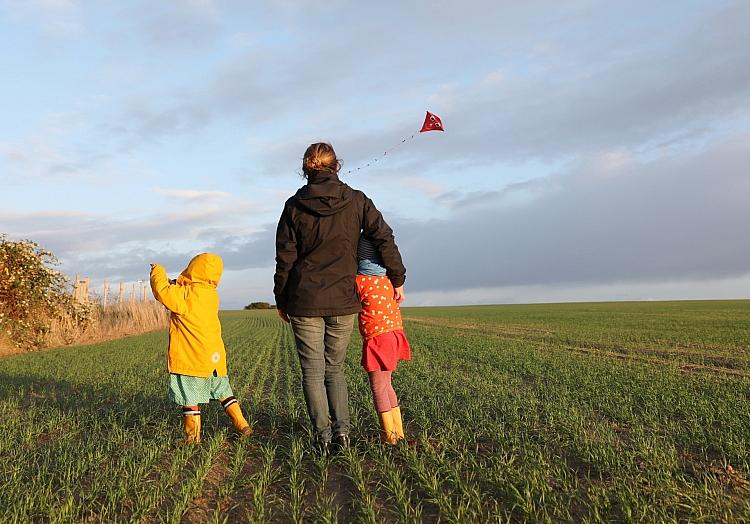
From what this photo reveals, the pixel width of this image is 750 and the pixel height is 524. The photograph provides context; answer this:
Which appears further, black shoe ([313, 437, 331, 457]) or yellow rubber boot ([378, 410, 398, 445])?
yellow rubber boot ([378, 410, 398, 445])

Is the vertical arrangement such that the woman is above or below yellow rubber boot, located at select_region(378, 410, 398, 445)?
above

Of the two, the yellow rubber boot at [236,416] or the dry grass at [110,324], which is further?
the dry grass at [110,324]

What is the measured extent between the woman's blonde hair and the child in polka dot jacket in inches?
25.2

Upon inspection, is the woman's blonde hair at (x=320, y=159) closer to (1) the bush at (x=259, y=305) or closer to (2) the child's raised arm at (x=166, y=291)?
(2) the child's raised arm at (x=166, y=291)

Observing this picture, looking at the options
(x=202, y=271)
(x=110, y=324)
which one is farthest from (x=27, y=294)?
(x=202, y=271)

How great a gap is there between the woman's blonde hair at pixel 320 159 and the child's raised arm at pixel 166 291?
1.75 meters

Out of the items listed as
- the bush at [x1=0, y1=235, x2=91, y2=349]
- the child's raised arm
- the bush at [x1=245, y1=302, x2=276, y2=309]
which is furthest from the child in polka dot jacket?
the bush at [x1=245, y1=302, x2=276, y2=309]

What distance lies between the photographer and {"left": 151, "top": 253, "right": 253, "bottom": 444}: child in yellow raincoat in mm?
5156

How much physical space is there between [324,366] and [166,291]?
5.65 ft

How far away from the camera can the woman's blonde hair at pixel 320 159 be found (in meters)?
4.39

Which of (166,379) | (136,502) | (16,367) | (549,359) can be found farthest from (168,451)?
(16,367)

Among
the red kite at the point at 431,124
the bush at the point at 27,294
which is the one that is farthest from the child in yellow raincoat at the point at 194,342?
the bush at the point at 27,294

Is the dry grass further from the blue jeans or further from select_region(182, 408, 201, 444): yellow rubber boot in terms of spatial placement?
the blue jeans

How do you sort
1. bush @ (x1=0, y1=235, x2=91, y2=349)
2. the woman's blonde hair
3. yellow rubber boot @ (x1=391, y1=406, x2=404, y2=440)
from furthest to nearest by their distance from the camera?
1. bush @ (x1=0, y1=235, x2=91, y2=349)
2. yellow rubber boot @ (x1=391, y1=406, x2=404, y2=440)
3. the woman's blonde hair
